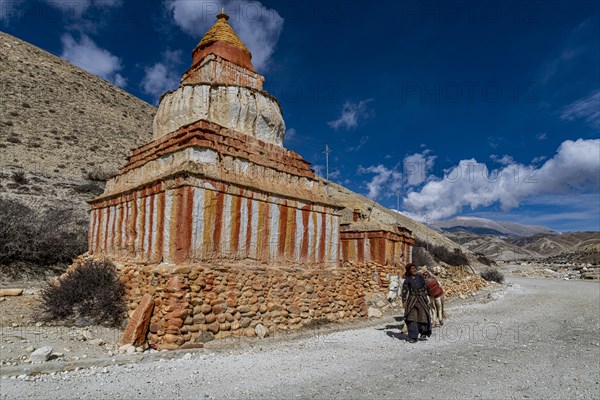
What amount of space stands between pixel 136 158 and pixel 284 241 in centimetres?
502

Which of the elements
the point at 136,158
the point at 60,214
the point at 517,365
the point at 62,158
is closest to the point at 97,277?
the point at 136,158

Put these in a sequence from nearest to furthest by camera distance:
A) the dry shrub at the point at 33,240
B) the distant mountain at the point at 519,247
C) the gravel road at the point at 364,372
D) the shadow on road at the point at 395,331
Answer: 1. the gravel road at the point at 364,372
2. the shadow on road at the point at 395,331
3. the dry shrub at the point at 33,240
4. the distant mountain at the point at 519,247

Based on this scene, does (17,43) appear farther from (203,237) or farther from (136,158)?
(203,237)

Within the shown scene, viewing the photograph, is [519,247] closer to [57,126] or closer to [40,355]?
[57,126]

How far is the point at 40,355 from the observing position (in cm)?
569

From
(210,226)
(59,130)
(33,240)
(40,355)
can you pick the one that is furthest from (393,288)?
(59,130)

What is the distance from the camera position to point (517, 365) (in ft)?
21.1

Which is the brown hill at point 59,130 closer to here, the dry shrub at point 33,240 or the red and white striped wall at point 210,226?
the dry shrub at point 33,240

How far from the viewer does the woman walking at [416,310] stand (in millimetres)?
8406

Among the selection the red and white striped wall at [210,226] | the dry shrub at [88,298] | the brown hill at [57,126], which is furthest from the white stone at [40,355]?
the brown hill at [57,126]

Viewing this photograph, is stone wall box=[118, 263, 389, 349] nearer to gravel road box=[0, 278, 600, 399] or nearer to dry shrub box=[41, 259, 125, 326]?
dry shrub box=[41, 259, 125, 326]

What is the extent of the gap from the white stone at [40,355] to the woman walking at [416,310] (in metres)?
6.74

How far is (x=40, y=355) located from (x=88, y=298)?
3256 mm

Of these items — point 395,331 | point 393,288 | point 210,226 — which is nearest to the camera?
point 210,226
